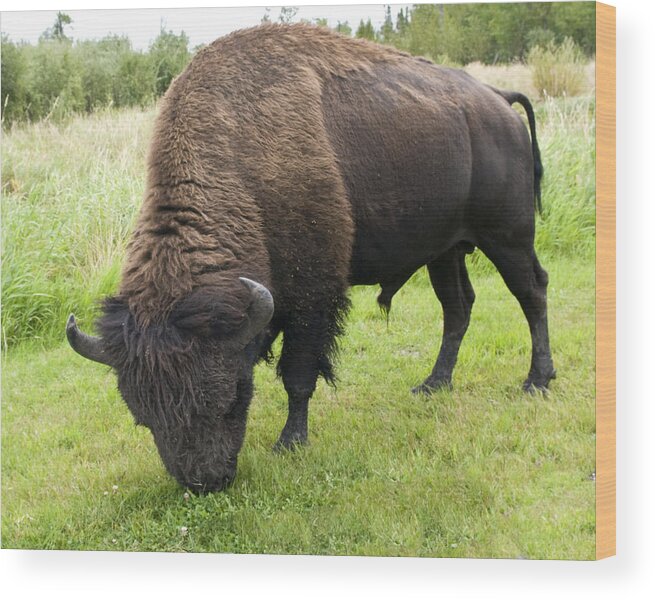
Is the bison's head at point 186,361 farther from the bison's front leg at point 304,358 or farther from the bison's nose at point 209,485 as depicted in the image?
the bison's front leg at point 304,358

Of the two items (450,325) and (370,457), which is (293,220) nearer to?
(450,325)

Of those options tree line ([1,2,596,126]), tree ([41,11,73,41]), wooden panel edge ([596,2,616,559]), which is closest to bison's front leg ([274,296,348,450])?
wooden panel edge ([596,2,616,559])

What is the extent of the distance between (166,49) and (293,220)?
3.44ft

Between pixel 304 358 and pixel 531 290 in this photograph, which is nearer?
pixel 304 358

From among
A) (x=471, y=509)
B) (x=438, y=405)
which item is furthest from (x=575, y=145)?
(x=471, y=509)

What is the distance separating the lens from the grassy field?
372 cm

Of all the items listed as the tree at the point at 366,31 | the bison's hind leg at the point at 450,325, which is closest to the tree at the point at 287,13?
the tree at the point at 366,31

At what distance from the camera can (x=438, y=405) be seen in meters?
4.12

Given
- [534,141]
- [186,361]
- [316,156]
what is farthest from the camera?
[534,141]

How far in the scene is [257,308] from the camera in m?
3.38

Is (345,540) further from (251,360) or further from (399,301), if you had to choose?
(399,301)

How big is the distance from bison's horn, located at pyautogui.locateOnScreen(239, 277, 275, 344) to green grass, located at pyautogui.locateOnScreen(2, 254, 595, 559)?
0.57 meters

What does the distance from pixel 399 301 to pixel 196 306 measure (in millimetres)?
1303

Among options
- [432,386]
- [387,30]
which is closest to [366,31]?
[387,30]
